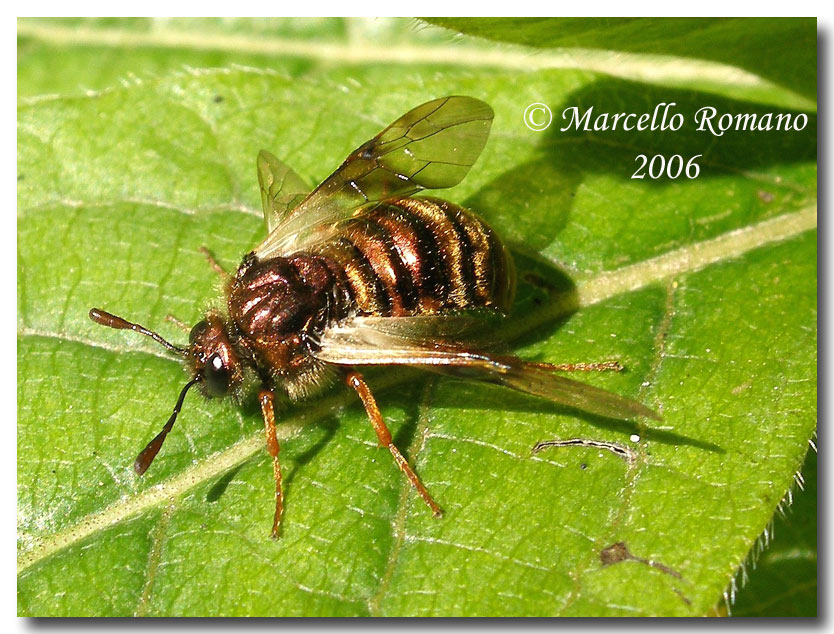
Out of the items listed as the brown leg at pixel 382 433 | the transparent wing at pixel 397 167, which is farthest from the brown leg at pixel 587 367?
Result: the transparent wing at pixel 397 167

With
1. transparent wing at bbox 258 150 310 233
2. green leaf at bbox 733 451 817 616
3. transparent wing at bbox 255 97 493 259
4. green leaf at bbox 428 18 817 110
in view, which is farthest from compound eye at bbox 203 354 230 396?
green leaf at bbox 733 451 817 616

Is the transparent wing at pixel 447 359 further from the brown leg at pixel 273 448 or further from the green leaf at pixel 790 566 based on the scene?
the green leaf at pixel 790 566

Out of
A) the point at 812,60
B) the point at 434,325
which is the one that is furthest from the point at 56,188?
the point at 812,60

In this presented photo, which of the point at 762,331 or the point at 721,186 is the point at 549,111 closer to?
the point at 721,186

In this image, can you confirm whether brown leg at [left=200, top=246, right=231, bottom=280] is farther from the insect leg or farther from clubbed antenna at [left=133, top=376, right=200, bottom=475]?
clubbed antenna at [left=133, top=376, right=200, bottom=475]

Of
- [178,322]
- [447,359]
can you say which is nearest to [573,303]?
[447,359]

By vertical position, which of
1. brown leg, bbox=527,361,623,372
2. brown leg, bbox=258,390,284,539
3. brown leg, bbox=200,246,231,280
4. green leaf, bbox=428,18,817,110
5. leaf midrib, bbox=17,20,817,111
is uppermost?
leaf midrib, bbox=17,20,817,111

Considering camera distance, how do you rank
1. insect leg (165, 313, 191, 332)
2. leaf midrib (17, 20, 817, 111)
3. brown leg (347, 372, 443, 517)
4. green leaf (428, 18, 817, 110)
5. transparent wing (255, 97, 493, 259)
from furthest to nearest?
1. leaf midrib (17, 20, 817, 111)
2. insect leg (165, 313, 191, 332)
3. transparent wing (255, 97, 493, 259)
4. green leaf (428, 18, 817, 110)
5. brown leg (347, 372, 443, 517)
